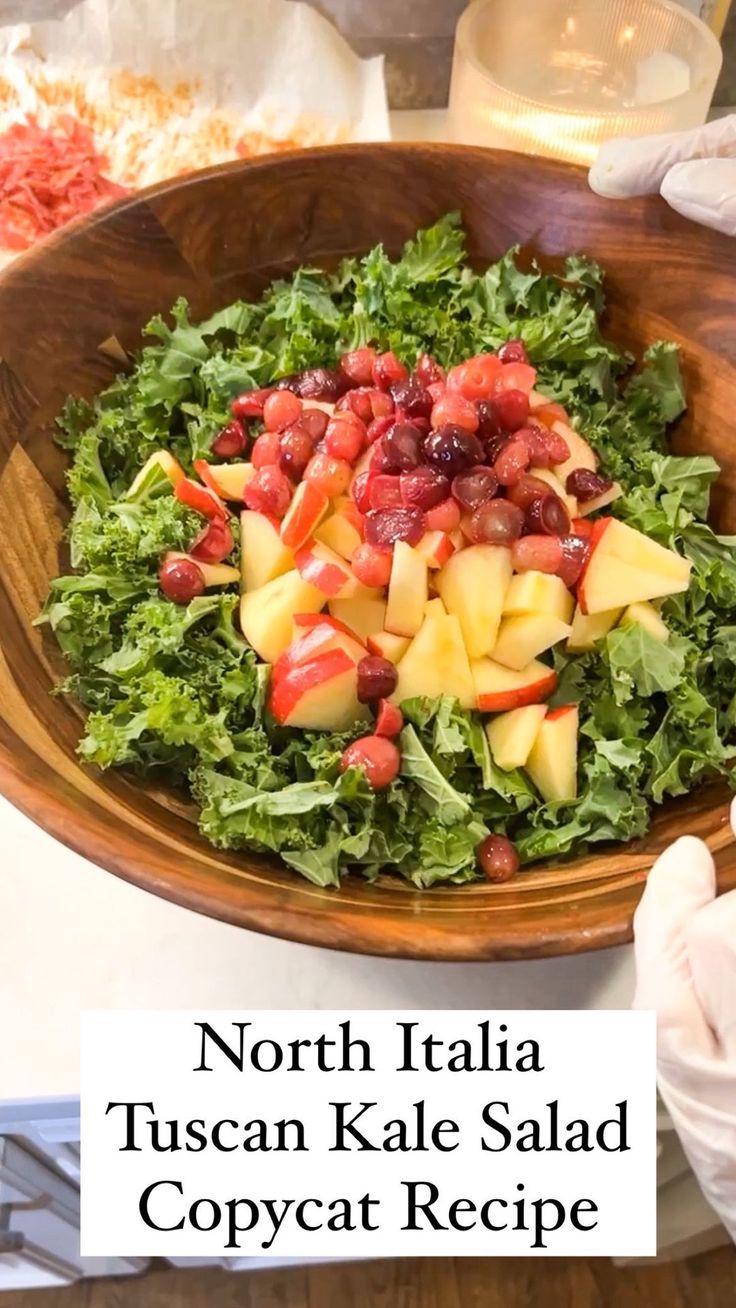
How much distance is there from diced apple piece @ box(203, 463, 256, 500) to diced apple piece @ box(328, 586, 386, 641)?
182mm

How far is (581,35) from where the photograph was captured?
1.66 metres

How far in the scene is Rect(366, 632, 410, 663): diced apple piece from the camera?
104 centimetres

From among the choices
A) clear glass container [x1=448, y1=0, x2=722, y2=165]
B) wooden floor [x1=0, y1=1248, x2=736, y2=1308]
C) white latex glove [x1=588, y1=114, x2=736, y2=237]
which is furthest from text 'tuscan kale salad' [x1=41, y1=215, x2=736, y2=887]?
wooden floor [x1=0, y1=1248, x2=736, y2=1308]

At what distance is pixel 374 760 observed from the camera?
952 mm

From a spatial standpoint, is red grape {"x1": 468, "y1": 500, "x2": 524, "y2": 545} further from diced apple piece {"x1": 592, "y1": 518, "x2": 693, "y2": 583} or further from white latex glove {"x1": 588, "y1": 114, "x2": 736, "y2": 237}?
white latex glove {"x1": 588, "y1": 114, "x2": 736, "y2": 237}

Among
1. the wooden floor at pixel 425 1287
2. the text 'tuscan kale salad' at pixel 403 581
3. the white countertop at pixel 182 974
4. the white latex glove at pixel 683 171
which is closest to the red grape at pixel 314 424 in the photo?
the text 'tuscan kale salad' at pixel 403 581

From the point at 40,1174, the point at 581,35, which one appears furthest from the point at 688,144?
the point at 40,1174

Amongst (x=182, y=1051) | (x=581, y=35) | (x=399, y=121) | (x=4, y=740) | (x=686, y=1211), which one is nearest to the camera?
(x=4, y=740)

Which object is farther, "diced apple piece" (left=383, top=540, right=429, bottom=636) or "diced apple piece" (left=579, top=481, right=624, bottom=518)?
"diced apple piece" (left=579, top=481, right=624, bottom=518)

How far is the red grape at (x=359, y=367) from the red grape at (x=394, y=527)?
0.72ft

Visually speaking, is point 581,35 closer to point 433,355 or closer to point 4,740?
point 433,355

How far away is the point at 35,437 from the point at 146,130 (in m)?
0.84

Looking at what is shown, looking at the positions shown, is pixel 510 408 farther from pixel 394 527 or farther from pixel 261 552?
pixel 261 552

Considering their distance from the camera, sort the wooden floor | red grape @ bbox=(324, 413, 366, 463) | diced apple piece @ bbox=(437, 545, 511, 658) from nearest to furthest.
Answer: diced apple piece @ bbox=(437, 545, 511, 658)
red grape @ bbox=(324, 413, 366, 463)
the wooden floor
